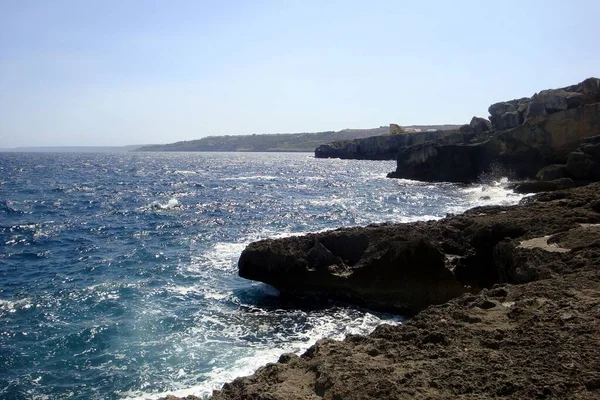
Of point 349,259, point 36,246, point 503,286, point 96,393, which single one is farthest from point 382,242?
point 36,246

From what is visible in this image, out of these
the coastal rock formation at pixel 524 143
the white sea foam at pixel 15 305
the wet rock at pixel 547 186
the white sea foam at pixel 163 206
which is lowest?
the white sea foam at pixel 15 305

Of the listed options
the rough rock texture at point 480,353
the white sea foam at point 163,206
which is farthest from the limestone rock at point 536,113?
the rough rock texture at point 480,353

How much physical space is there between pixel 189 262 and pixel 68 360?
10.2 metres

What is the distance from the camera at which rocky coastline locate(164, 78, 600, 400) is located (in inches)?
261

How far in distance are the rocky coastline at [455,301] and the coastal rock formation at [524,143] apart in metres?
26.5

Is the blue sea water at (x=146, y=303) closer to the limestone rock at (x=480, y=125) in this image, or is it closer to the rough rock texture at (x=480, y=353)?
the rough rock texture at (x=480, y=353)

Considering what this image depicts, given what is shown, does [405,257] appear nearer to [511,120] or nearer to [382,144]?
[511,120]

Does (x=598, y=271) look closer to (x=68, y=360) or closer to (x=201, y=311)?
(x=201, y=311)

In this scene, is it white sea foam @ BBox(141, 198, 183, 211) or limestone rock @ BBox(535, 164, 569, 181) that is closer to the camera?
limestone rock @ BBox(535, 164, 569, 181)

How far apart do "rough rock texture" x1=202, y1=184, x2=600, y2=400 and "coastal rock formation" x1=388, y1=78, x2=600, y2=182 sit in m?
32.5

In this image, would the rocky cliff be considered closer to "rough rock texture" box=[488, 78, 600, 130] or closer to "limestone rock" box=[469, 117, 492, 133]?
"limestone rock" box=[469, 117, 492, 133]

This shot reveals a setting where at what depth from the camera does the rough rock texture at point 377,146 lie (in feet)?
373

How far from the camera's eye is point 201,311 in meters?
16.5

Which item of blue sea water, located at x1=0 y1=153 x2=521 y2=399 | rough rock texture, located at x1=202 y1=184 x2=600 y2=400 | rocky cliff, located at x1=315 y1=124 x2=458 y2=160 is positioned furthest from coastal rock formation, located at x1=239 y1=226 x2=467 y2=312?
rocky cliff, located at x1=315 y1=124 x2=458 y2=160
